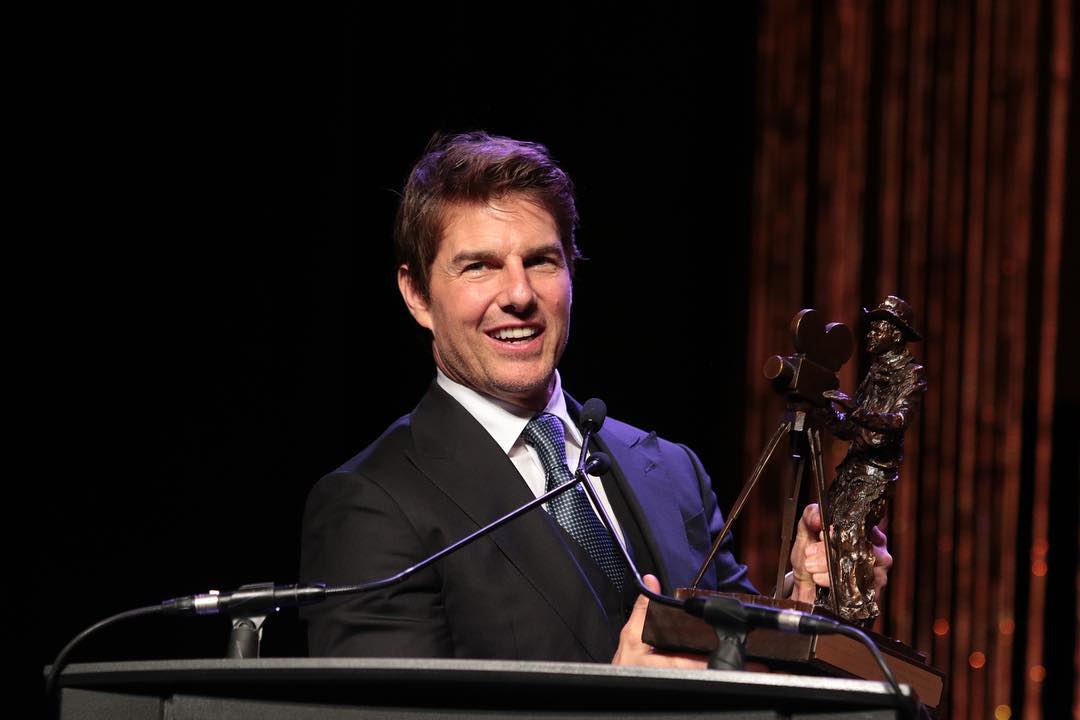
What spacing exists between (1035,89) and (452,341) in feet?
7.81

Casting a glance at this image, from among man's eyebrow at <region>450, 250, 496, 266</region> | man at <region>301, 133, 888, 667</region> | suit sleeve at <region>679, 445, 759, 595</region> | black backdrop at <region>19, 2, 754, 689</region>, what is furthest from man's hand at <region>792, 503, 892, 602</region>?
black backdrop at <region>19, 2, 754, 689</region>

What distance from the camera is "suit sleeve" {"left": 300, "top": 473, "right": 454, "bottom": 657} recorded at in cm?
177

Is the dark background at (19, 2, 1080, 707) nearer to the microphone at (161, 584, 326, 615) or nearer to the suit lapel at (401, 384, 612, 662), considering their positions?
the suit lapel at (401, 384, 612, 662)

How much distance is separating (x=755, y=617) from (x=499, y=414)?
1033 mm

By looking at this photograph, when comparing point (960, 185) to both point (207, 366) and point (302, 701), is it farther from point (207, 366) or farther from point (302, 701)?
point (302, 701)

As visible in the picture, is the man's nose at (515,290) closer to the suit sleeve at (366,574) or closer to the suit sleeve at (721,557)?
the suit sleeve at (366,574)

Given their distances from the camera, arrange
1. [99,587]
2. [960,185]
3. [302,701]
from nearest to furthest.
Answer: [302,701], [99,587], [960,185]

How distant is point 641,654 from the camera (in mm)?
1495

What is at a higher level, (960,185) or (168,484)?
(960,185)

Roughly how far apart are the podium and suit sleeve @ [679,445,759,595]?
3.46ft

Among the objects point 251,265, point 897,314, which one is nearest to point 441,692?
point 897,314

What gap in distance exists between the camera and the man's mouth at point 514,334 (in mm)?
2057

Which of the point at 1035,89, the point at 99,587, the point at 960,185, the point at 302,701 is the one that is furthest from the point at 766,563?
the point at 302,701

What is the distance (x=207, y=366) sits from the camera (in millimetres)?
3023
